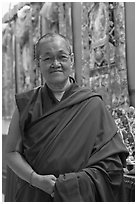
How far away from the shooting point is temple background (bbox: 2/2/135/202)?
2604mm

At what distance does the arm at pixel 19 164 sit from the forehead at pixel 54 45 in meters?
0.35

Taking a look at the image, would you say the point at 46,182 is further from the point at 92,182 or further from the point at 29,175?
the point at 92,182

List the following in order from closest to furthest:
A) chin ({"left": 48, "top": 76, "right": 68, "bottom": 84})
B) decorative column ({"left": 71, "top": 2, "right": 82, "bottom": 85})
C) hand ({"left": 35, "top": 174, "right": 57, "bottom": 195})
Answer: hand ({"left": 35, "top": 174, "right": 57, "bottom": 195}) < chin ({"left": 48, "top": 76, "right": 68, "bottom": 84}) < decorative column ({"left": 71, "top": 2, "right": 82, "bottom": 85})

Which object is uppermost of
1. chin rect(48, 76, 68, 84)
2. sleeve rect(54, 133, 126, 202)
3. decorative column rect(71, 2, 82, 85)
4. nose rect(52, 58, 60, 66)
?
decorative column rect(71, 2, 82, 85)

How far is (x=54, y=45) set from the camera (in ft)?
4.80

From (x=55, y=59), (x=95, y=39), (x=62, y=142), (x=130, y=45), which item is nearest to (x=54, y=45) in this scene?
(x=55, y=59)

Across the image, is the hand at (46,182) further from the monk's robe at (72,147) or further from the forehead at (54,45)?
the forehead at (54,45)

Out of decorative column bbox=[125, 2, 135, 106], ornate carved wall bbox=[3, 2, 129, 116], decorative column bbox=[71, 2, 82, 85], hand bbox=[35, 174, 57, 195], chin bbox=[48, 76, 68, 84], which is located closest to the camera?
hand bbox=[35, 174, 57, 195]

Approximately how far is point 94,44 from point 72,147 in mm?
1844

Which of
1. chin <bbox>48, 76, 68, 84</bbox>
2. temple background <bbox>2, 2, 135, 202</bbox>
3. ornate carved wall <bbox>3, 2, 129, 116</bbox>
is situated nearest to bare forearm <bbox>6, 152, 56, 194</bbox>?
chin <bbox>48, 76, 68, 84</bbox>

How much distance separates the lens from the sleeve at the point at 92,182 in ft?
4.52

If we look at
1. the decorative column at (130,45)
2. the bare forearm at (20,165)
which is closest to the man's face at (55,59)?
the bare forearm at (20,165)

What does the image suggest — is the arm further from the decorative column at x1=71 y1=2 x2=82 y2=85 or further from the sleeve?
the decorative column at x1=71 y1=2 x2=82 y2=85

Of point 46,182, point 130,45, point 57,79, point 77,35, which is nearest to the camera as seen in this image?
point 46,182
